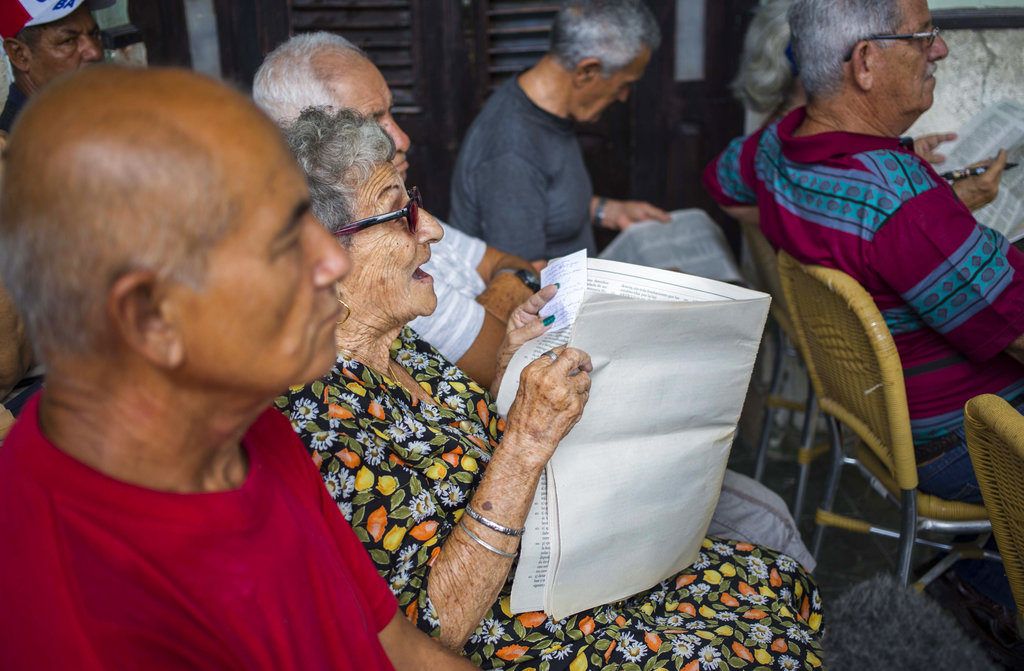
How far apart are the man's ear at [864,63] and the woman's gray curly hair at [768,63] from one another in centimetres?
80

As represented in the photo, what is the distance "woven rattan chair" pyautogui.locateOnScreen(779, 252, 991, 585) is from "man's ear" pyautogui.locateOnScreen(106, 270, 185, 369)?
1.50 metres

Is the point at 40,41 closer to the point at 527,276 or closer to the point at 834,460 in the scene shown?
the point at 527,276

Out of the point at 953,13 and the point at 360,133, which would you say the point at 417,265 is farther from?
the point at 953,13

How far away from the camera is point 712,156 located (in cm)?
399

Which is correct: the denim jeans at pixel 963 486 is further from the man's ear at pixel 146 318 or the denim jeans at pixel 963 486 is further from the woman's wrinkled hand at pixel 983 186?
the man's ear at pixel 146 318

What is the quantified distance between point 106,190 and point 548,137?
2.50 m

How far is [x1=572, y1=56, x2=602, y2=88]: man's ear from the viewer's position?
3.12m

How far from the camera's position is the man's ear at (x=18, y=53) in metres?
2.93

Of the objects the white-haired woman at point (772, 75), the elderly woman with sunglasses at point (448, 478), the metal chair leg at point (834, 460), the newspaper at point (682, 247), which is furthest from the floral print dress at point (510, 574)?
Answer: the white-haired woman at point (772, 75)

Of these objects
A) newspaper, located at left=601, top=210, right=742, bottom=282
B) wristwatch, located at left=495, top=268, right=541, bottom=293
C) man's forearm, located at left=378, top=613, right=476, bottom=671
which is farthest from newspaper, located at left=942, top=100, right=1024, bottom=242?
man's forearm, located at left=378, top=613, right=476, bottom=671

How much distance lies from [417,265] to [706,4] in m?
2.59

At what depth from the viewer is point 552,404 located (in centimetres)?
150

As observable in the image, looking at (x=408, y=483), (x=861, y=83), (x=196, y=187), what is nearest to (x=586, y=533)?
(x=408, y=483)

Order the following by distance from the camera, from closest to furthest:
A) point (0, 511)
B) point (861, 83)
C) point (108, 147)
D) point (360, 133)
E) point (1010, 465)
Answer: point (108, 147) < point (0, 511) < point (1010, 465) < point (360, 133) < point (861, 83)
